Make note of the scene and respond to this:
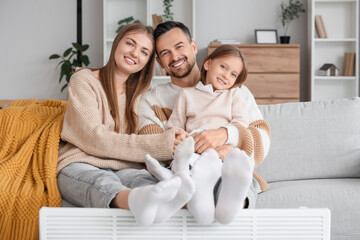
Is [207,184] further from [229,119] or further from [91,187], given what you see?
[229,119]

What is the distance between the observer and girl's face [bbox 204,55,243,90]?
71.2 inches

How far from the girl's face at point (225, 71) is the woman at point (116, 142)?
32 cm

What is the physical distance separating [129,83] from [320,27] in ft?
11.7

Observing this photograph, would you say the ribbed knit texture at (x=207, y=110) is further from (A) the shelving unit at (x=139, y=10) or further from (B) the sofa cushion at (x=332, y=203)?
(A) the shelving unit at (x=139, y=10)

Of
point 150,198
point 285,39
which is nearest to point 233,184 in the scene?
point 150,198

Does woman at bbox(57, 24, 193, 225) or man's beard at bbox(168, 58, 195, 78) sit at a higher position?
man's beard at bbox(168, 58, 195, 78)

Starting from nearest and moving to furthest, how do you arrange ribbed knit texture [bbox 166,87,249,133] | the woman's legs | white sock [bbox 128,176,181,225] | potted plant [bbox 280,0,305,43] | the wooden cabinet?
white sock [bbox 128,176,181,225], the woman's legs, ribbed knit texture [bbox 166,87,249,133], the wooden cabinet, potted plant [bbox 280,0,305,43]

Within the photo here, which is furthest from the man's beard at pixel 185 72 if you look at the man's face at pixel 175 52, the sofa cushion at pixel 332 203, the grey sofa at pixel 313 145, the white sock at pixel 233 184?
the white sock at pixel 233 184

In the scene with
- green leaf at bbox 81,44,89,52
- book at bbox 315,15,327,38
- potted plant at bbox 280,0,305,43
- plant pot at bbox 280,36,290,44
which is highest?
potted plant at bbox 280,0,305,43

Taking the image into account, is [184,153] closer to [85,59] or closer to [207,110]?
[207,110]

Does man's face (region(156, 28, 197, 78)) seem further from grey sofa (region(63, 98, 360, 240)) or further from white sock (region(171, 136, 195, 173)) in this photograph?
white sock (region(171, 136, 195, 173))

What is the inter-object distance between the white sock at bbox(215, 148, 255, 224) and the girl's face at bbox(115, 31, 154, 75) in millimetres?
861

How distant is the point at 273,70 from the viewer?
194 inches

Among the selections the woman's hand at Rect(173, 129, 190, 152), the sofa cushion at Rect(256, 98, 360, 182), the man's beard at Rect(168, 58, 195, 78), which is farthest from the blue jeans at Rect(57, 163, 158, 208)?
the sofa cushion at Rect(256, 98, 360, 182)
